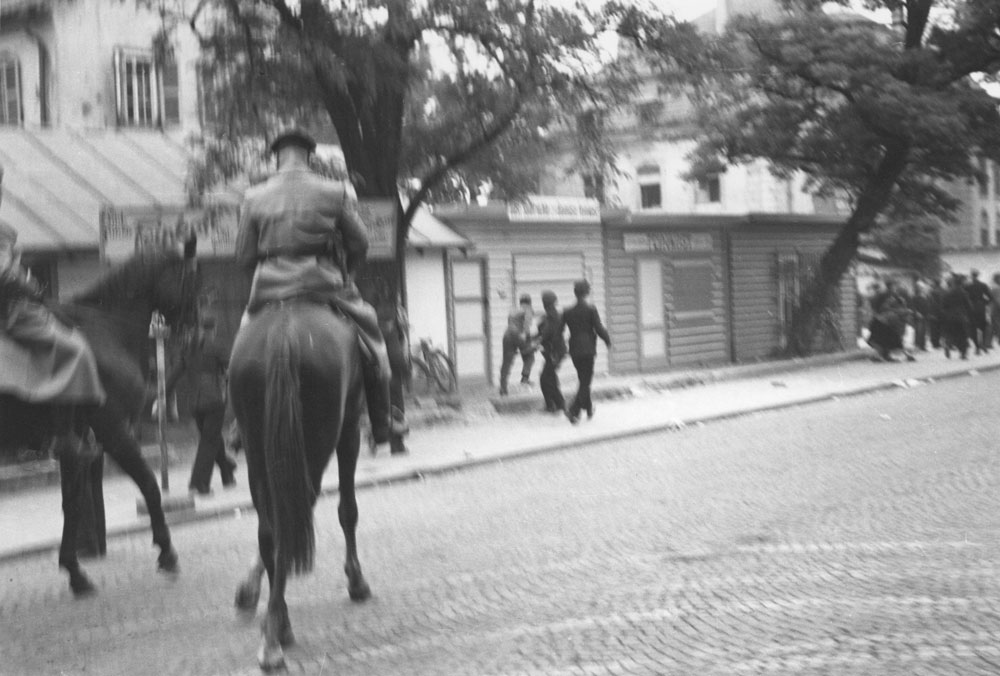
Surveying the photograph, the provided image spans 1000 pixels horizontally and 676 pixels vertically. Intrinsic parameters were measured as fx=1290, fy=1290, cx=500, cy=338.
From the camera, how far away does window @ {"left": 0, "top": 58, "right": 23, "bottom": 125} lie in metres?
25.2

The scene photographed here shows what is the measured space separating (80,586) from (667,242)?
21695 mm

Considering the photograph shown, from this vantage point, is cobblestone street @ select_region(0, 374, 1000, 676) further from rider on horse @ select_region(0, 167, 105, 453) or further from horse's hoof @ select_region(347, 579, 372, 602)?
rider on horse @ select_region(0, 167, 105, 453)

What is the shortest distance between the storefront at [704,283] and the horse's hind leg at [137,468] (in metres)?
19.1

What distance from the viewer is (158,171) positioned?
20.0m

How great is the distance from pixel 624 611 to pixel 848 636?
117cm

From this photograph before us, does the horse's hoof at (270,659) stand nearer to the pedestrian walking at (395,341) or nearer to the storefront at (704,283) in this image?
the pedestrian walking at (395,341)

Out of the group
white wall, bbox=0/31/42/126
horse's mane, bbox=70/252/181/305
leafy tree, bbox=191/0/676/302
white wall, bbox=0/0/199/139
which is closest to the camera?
horse's mane, bbox=70/252/181/305

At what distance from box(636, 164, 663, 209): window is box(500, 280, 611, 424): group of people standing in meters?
26.5

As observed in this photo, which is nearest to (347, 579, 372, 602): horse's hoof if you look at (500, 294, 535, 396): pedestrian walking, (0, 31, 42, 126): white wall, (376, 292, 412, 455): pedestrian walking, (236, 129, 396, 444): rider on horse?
(236, 129, 396, 444): rider on horse

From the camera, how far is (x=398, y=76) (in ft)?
52.7

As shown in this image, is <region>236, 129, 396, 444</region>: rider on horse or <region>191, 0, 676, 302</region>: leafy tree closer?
<region>236, 129, 396, 444</region>: rider on horse

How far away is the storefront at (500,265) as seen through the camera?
77.6ft

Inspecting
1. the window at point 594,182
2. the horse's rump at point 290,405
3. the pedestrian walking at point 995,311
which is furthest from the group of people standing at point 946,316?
the horse's rump at point 290,405

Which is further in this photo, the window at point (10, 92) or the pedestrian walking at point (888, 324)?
the pedestrian walking at point (888, 324)
